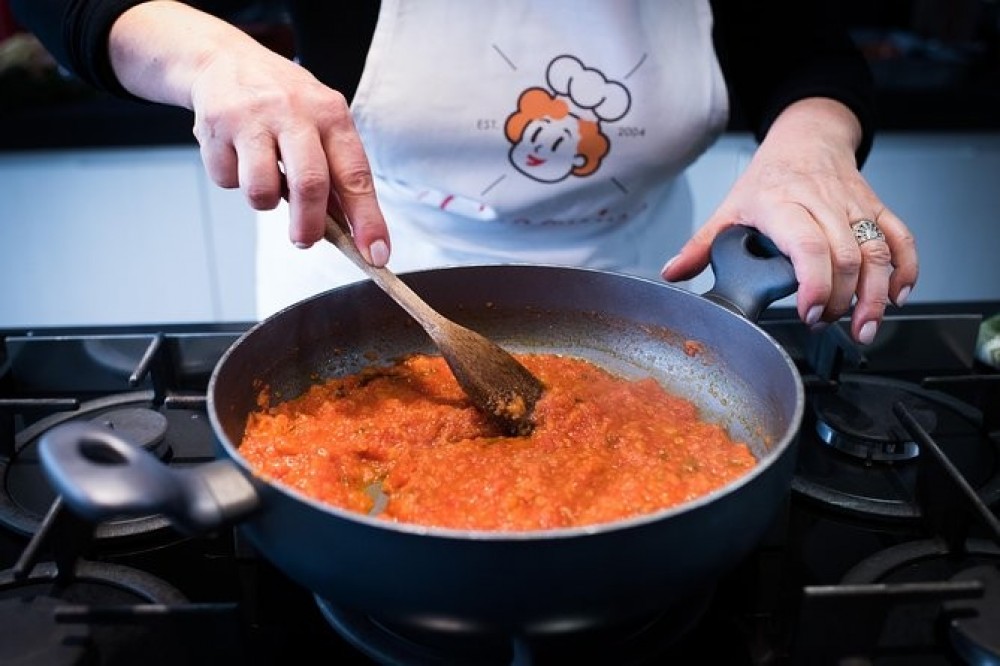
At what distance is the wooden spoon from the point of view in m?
0.81

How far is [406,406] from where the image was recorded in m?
0.86

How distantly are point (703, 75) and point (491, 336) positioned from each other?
1.56ft

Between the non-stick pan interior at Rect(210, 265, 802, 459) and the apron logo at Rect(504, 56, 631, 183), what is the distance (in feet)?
0.82

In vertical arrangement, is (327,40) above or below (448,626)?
above

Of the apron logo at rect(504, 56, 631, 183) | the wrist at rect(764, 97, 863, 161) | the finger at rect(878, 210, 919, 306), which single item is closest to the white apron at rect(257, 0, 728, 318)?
the apron logo at rect(504, 56, 631, 183)

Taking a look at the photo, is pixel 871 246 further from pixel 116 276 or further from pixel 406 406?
pixel 116 276

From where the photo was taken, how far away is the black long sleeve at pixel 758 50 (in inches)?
40.6

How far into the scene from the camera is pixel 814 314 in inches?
31.1

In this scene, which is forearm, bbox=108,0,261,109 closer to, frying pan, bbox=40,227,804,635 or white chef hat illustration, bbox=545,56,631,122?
frying pan, bbox=40,227,804,635

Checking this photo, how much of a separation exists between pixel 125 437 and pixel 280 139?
0.31 m

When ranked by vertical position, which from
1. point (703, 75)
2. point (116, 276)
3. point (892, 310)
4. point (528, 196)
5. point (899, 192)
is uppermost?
point (703, 75)

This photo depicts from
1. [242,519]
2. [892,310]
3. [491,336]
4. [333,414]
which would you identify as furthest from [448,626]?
[892,310]

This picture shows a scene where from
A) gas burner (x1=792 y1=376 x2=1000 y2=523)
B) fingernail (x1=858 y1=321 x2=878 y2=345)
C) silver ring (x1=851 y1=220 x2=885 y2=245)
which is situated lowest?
gas burner (x1=792 y1=376 x2=1000 y2=523)

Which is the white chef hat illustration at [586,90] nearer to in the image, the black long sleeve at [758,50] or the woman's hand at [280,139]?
the black long sleeve at [758,50]
